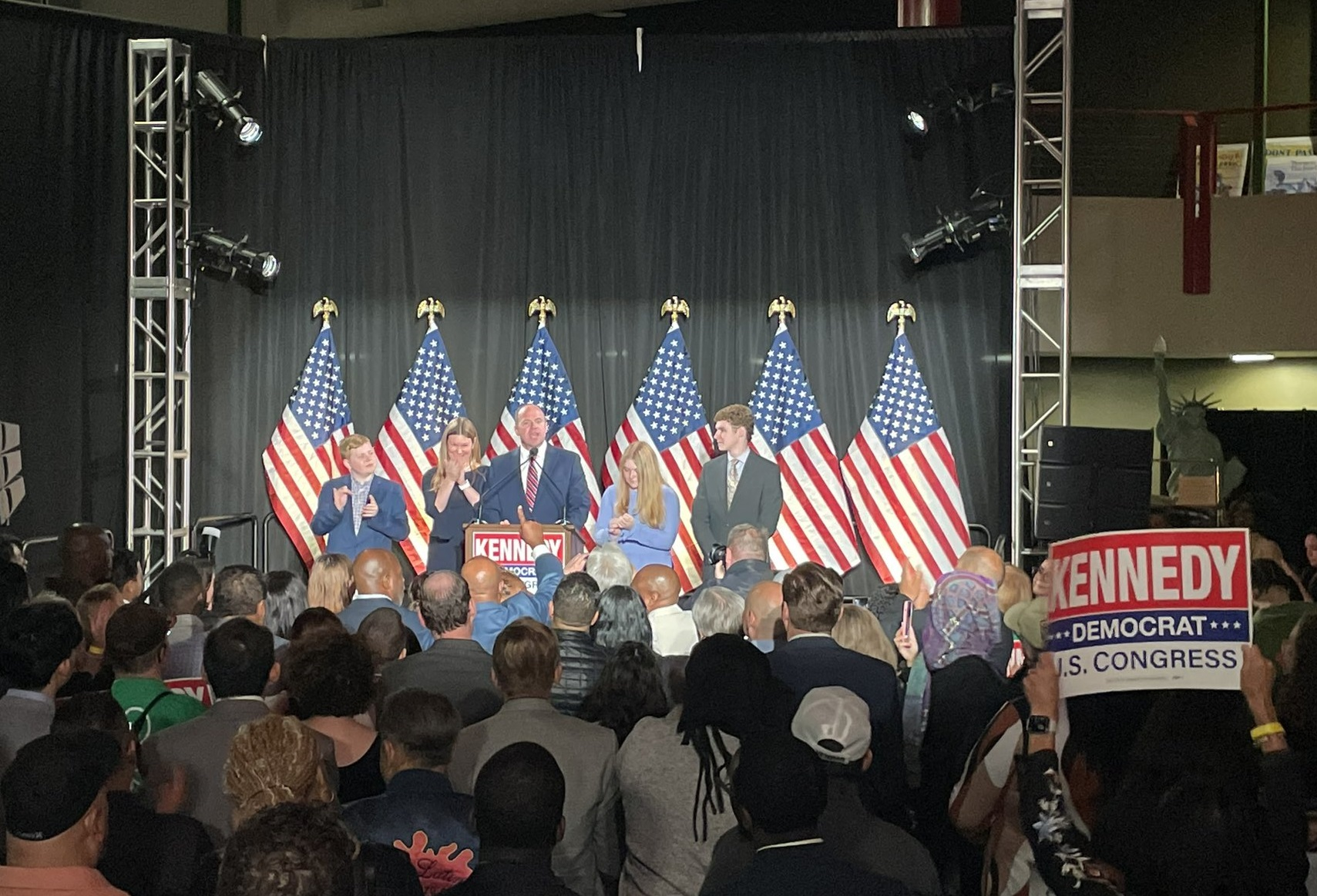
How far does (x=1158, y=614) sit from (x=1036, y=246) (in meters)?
7.47

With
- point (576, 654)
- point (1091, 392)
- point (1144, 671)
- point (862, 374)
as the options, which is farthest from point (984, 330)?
point (1144, 671)

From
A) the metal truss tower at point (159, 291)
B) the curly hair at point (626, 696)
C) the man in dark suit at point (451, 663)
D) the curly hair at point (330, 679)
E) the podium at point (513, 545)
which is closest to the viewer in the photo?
the curly hair at point (330, 679)

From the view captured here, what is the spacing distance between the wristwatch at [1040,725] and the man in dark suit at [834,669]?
1.30m

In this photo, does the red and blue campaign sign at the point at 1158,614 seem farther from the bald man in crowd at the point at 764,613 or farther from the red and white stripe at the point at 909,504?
the red and white stripe at the point at 909,504

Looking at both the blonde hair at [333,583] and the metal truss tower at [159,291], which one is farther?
the metal truss tower at [159,291]

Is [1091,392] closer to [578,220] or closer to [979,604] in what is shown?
[578,220]

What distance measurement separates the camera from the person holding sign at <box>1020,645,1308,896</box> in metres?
2.65

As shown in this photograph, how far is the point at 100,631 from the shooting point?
199 inches

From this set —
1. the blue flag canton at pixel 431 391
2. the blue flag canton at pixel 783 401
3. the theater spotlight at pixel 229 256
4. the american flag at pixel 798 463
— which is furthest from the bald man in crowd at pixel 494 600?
the theater spotlight at pixel 229 256

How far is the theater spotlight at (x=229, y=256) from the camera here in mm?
10180

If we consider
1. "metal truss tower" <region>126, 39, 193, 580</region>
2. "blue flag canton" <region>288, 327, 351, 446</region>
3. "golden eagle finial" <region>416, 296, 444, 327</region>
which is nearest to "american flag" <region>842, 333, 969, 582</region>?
"golden eagle finial" <region>416, 296, 444, 327</region>

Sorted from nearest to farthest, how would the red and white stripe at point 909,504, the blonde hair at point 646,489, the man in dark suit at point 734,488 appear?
1. the blonde hair at point 646,489
2. the man in dark suit at point 734,488
3. the red and white stripe at point 909,504

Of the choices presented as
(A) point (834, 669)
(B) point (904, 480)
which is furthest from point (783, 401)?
(A) point (834, 669)

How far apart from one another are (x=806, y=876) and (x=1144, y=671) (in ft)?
2.52
